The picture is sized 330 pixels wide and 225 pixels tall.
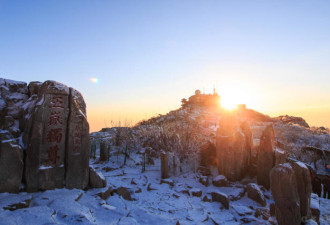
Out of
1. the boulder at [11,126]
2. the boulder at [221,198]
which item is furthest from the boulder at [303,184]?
the boulder at [11,126]

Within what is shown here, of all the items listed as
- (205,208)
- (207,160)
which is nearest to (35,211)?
(205,208)

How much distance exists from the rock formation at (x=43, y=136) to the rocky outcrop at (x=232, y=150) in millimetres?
4311

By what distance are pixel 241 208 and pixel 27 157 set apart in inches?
192

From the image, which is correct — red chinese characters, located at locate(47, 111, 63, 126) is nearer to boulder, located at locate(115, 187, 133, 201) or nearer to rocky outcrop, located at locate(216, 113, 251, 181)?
boulder, located at locate(115, 187, 133, 201)

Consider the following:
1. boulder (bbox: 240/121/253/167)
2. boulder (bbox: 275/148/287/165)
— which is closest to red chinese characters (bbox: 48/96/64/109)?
boulder (bbox: 240/121/253/167)

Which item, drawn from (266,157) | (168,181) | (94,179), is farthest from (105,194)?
(266,157)

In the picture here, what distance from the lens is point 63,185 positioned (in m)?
4.33

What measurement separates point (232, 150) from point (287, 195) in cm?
313

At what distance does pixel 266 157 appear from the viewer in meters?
6.23

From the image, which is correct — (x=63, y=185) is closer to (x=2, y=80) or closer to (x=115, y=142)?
(x=2, y=80)

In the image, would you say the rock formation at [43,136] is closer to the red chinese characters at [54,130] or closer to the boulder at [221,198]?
the red chinese characters at [54,130]

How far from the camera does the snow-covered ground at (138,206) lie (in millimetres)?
3275

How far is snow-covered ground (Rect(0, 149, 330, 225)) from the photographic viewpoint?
3275 millimetres

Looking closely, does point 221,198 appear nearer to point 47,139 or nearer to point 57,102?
point 47,139
